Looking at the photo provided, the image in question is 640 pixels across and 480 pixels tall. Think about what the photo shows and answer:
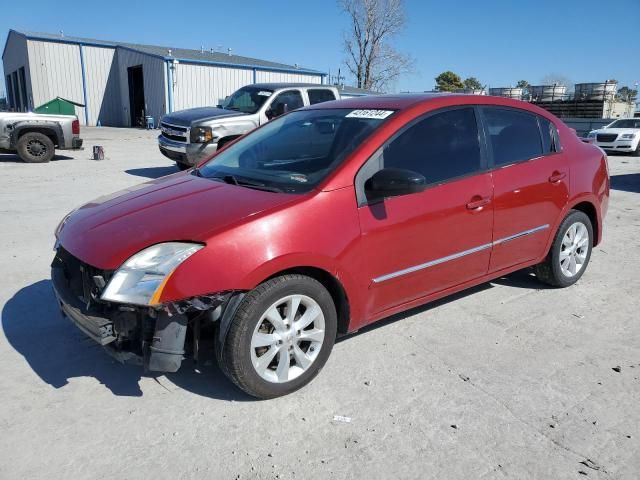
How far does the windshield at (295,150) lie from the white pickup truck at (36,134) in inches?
433

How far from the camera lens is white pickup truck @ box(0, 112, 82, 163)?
12812 millimetres

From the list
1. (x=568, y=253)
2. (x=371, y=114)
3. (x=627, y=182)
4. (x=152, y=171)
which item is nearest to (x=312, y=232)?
(x=371, y=114)

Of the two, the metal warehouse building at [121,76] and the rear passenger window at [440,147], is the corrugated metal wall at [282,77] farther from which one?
the rear passenger window at [440,147]

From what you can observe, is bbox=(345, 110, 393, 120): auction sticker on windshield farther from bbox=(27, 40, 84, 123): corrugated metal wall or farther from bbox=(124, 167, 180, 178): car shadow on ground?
bbox=(27, 40, 84, 123): corrugated metal wall

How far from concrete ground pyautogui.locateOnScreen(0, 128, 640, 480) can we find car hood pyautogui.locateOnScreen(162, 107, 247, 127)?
6541 mm

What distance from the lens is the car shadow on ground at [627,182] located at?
11.0m

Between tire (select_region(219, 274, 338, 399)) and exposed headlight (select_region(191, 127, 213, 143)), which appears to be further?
exposed headlight (select_region(191, 127, 213, 143))

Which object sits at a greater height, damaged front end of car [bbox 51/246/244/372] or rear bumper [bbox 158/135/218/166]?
rear bumper [bbox 158/135/218/166]

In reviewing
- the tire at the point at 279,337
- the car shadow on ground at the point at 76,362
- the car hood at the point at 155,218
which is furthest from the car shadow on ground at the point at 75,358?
the car hood at the point at 155,218

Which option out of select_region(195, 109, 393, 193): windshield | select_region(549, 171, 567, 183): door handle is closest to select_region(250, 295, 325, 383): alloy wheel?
select_region(195, 109, 393, 193): windshield

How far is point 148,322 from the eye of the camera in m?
2.67

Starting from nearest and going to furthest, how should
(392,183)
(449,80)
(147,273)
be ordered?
(147,273), (392,183), (449,80)

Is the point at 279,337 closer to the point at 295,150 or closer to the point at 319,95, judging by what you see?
the point at 295,150

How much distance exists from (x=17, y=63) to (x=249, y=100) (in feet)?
105
